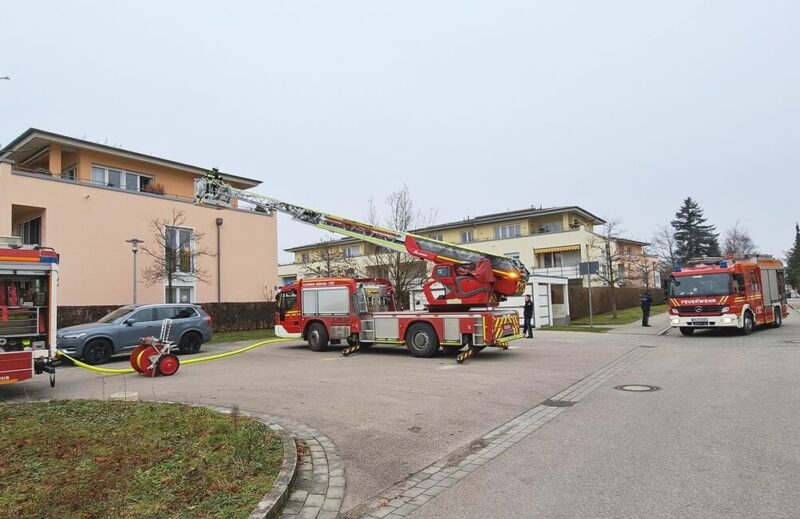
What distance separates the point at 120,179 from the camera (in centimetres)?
2814

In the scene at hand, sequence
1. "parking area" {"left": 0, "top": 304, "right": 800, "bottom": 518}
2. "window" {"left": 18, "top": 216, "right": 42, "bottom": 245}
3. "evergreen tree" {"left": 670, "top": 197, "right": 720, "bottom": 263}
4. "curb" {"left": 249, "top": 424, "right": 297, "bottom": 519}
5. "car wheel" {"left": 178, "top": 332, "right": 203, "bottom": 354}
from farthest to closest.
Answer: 1. "evergreen tree" {"left": 670, "top": 197, "right": 720, "bottom": 263}
2. "window" {"left": 18, "top": 216, "right": 42, "bottom": 245}
3. "car wheel" {"left": 178, "top": 332, "right": 203, "bottom": 354}
4. "parking area" {"left": 0, "top": 304, "right": 800, "bottom": 518}
5. "curb" {"left": 249, "top": 424, "right": 297, "bottom": 519}

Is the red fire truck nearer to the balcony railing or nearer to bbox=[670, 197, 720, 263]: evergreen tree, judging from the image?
the balcony railing

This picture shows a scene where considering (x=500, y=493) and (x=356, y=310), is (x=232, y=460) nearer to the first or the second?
(x=500, y=493)

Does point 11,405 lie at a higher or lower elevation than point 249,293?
lower

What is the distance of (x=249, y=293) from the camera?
31.6 meters

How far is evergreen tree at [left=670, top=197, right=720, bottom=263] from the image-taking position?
226ft

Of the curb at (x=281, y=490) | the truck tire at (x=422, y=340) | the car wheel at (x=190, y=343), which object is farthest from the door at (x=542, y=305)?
the curb at (x=281, y=490)

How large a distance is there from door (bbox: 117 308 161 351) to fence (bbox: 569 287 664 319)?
23.8 m

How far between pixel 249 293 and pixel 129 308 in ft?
48.6

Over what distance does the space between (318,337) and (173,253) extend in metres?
9.96

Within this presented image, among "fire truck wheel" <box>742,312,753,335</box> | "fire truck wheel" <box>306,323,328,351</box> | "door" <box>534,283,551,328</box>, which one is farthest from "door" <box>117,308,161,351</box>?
"fire truck wheel" <box>742,312,753,335</box>

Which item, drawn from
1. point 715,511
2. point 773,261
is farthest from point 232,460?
point 773,261

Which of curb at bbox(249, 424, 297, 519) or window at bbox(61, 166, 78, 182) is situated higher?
window at bbox(61, 166, 78, 182)

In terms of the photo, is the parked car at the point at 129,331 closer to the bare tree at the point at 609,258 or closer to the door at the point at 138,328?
the door at the point at 138,328
